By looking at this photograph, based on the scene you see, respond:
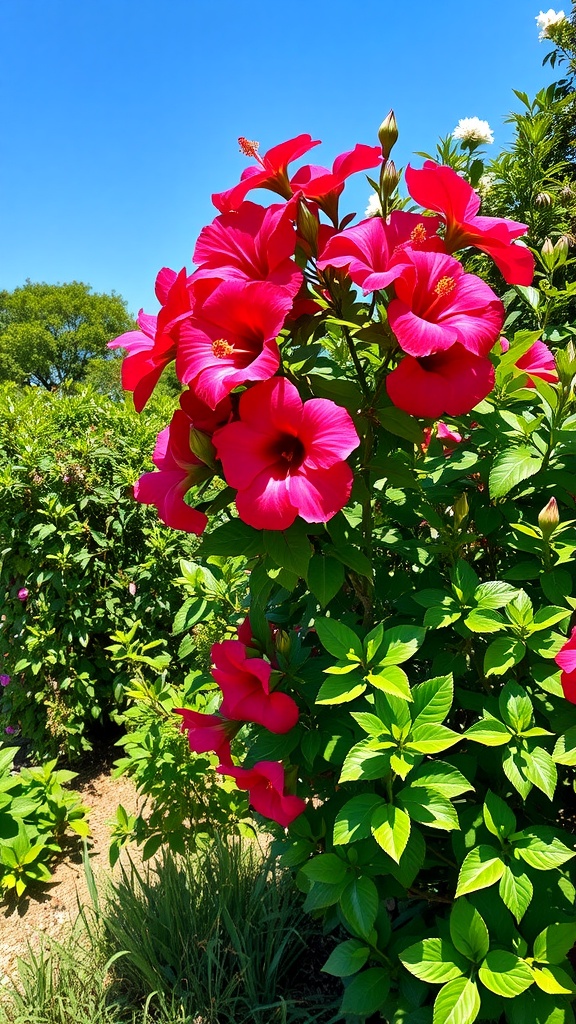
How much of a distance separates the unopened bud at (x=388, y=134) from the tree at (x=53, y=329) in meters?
35.5

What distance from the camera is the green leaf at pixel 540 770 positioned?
980mm

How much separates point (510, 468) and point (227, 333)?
1.83ft

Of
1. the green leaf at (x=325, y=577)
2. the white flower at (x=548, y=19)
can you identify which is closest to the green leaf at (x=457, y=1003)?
the green leaf at (x=325, y=577)

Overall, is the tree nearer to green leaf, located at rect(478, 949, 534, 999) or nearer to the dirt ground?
the dirt ground

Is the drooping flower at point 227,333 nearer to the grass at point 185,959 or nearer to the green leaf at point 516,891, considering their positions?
the green leaf at point 516,891

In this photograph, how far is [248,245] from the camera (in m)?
0.96

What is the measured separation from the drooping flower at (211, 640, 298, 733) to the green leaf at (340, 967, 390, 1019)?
502 millimetres

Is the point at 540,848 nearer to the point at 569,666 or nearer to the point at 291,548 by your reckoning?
the point at 569,666

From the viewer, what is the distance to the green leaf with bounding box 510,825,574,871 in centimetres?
98

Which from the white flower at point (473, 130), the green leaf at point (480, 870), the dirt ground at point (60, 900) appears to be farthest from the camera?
the white flower at point (473, 130)

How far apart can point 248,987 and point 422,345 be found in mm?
1770

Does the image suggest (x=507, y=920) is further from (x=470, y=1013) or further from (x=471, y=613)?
(x=471, y=613)

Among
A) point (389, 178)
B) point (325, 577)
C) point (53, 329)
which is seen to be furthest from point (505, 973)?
point (53, 329)

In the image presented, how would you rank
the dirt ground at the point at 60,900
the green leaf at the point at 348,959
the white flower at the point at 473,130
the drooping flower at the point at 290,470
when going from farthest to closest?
the white flower at the point at 473,130 < the dirt ground at the point at 60,900 < the green leaf at the point at 348,959 < the drooping flower at the point at 290,470
